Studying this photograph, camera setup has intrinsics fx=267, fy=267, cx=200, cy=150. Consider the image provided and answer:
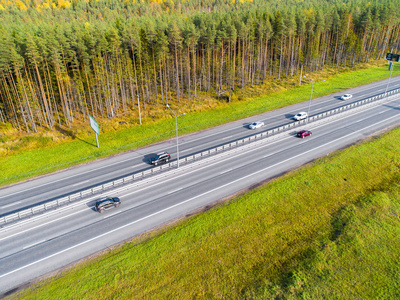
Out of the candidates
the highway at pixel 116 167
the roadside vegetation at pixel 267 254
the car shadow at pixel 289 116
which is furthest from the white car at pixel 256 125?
the roadside vegetation at pixel 267 254

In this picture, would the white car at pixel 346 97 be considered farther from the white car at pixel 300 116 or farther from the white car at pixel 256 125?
the white car at pixel 256 125

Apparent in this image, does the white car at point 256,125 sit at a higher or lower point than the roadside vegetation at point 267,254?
higher

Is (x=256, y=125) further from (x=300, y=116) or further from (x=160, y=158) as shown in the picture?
(x=160, y=158)

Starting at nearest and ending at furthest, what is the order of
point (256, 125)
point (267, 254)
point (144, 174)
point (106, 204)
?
1. point (267, 254)
2. point (106, 204)
3. point (144, 174)
4. point (256, 125)

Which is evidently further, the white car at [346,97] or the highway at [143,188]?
the white car at [346,97]

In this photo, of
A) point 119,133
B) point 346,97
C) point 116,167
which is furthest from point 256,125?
point 346,97

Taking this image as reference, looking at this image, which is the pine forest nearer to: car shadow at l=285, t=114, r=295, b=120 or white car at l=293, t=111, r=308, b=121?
car shadow at l=285, t=114, r=295, b=120

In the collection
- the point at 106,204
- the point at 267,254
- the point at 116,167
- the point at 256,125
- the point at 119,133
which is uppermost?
the point at 106,204
